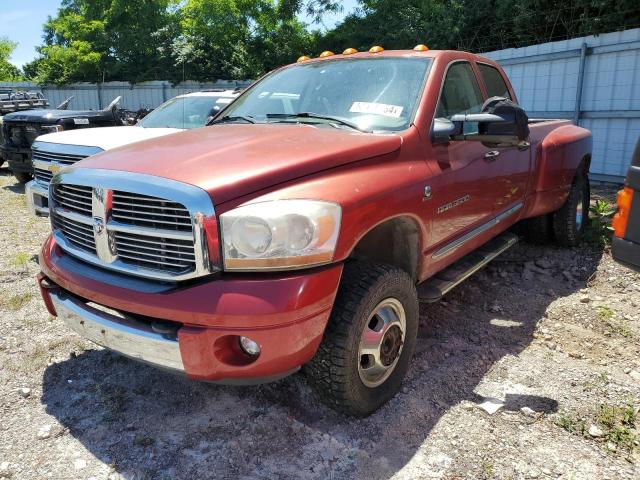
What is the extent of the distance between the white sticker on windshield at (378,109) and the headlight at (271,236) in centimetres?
118

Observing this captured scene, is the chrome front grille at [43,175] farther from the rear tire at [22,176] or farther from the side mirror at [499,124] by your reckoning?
the side mirror at [499,124]

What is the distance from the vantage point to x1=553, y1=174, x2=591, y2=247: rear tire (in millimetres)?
5297

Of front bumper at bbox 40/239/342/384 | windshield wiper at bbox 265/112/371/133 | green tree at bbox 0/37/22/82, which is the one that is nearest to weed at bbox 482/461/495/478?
front bumper at bbox 40/239/342/384

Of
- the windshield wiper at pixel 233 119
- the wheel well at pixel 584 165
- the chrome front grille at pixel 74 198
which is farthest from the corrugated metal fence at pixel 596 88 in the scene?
the chrome front grille at pixel 74 198

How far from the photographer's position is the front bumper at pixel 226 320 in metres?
2.18

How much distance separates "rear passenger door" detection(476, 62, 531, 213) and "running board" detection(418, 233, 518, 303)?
0.34 meters

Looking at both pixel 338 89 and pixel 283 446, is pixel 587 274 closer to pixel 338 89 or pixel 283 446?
pixel 338 89

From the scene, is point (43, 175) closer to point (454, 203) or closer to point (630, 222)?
point (454, 203)

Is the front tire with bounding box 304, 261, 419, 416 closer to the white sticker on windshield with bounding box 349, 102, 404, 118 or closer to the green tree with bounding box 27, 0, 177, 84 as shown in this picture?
the white sticker on windshield with bounding box 349, 102, 404, 118

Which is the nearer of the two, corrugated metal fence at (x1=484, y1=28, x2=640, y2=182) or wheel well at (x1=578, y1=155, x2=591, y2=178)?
wheel well at (x1=578, y1=155, x2=591, y2=178)

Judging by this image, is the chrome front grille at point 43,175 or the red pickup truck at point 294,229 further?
the chrome front grille at point 43,175

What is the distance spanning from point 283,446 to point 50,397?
1397mm

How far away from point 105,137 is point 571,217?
4.78m

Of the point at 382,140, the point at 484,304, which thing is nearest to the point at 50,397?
the point at 382,140
